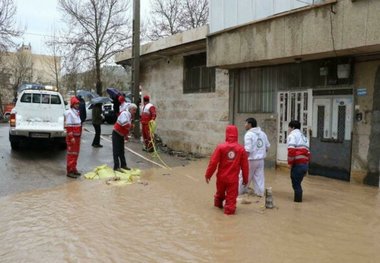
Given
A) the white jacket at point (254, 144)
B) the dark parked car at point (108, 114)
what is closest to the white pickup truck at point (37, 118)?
the white jacket at point (254, 144)

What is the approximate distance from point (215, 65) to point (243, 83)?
114 centimetres

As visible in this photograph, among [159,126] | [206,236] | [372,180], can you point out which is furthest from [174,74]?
[206,236]

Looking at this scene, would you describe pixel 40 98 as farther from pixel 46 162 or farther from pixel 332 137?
pixel 332 137

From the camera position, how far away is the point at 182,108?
15.8 meters

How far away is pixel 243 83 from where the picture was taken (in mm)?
13125

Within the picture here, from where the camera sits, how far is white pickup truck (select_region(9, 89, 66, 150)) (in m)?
12.2

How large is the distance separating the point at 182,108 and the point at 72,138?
6.30 m

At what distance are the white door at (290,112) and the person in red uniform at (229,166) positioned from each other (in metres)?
4.52

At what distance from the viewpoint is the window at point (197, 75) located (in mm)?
A: 14523

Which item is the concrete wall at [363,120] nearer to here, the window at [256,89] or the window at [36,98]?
the window at [256,89]

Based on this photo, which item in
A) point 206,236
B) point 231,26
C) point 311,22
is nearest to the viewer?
point 206,236

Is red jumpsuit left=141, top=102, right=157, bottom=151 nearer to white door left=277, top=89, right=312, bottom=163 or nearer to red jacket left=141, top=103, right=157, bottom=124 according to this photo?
red jacket left=141, top=103, right=157, bottom=124

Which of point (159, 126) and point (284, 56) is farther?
point (159, 126)

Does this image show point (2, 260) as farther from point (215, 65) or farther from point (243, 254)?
point (215, 65)
